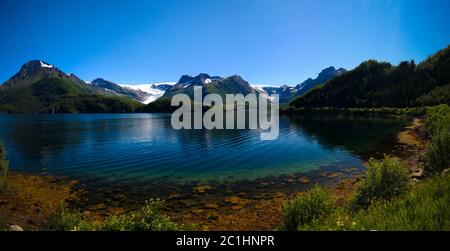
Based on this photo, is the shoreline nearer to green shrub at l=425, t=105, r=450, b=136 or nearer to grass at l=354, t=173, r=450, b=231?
grass at l=354, t=173, r=450, b=231

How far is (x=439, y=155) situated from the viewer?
25.4 m

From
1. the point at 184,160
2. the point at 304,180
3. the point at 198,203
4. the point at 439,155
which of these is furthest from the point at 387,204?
the point at 184,160

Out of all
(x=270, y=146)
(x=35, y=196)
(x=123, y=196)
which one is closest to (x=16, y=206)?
(x=35, y=196)

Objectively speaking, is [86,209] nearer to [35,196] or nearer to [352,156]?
[35,196]

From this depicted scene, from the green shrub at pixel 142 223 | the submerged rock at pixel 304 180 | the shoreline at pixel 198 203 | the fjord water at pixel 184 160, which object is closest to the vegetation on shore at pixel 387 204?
the shoreline at pixel 198 203

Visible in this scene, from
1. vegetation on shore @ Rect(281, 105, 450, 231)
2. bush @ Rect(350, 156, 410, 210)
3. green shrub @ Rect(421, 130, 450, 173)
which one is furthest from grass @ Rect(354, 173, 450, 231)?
green shrub @ Rect(421, 130, 450, 173)

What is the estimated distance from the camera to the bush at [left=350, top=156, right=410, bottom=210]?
1939cm

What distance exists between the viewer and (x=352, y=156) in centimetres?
5334

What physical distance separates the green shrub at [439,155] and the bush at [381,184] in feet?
23.1

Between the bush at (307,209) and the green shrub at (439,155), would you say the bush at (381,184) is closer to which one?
the bush at (307,209)

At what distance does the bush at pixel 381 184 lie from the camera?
63.6 ft

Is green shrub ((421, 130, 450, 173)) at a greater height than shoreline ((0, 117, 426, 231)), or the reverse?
green shrub ((421, 130, 450, 173))

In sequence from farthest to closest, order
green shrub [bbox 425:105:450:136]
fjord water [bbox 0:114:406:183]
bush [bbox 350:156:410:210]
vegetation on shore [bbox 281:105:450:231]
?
green shrub [bbox 425:105:450:136] → fjord water [bbox 0:114:406:183] → bush [bbox 350:156:410:210] → vegetation on shore [bbox 281:105:450:231]
